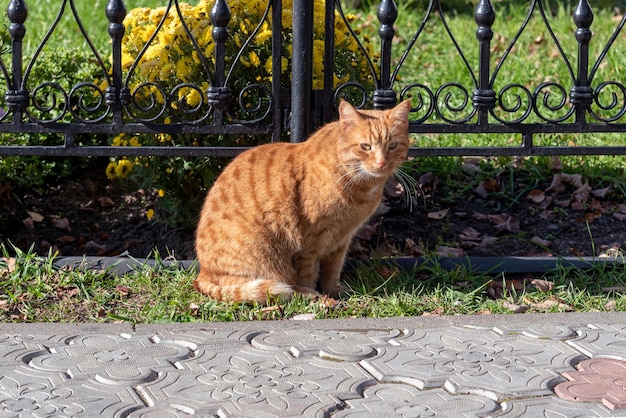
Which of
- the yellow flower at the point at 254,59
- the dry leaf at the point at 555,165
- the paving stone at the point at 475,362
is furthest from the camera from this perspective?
the dry leaf at the point at 555,165

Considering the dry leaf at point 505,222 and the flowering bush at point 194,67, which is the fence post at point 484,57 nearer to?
the flowering bush at point 194,67

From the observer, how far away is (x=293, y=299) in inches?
174

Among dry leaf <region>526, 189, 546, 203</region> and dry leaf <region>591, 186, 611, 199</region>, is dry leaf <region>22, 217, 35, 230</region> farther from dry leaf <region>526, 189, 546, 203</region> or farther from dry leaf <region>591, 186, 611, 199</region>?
dry leaf <region>591, 186, 611, 199</region>

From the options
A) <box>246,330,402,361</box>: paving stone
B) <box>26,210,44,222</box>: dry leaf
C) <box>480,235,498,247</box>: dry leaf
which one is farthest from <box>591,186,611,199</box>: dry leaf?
<box>26,210,44,222</box>: dry leaf

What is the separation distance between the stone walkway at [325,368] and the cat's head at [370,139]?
0.76m

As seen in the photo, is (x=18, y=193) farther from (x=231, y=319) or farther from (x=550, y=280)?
(x=550, y=280)

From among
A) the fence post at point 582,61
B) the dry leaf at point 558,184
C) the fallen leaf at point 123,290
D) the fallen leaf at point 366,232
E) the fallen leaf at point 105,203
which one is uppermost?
the fence post at point 582,61

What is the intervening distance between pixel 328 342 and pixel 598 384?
1063 mm

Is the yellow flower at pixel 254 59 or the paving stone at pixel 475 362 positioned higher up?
the yellow flower at pixel 254 59

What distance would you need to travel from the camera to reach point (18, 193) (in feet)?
19.0

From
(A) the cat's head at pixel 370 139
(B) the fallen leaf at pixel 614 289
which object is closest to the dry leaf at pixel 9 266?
(A) the cat's head at pixel 370 139

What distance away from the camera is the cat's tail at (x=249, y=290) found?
172 inches

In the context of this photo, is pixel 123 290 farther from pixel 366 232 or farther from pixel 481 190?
pixel 481 190

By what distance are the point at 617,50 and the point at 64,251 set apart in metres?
4.67
